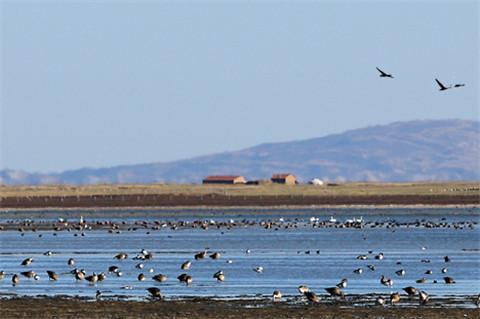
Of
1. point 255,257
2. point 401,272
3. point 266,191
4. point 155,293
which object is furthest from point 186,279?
point 266,191

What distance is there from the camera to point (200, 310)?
25891 mm

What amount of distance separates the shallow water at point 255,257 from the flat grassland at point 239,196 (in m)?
29.3

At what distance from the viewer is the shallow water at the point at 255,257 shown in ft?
105

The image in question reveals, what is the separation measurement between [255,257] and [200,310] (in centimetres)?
1750

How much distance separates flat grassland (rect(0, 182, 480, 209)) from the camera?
329 ft

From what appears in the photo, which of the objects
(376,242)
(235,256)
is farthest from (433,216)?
(235,256)

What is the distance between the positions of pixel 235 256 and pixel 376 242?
1012 centimetres

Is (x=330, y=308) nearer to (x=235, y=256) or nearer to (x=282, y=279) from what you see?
(x=282, y=279)

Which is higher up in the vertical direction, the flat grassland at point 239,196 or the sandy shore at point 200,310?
the flat grassland at point 239,196

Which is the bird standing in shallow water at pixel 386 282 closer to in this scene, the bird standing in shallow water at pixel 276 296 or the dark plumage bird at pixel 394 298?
the dark plumage bird at pixel 394 298

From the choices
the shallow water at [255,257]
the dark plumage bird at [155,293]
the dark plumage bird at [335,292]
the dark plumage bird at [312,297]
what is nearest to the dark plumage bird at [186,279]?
the shallow water at [255,257]

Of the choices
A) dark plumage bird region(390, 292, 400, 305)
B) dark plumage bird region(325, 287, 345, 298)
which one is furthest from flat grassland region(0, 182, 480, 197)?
dark plumage bird region(390, 292, 400, 305)

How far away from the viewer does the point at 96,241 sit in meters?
54.4

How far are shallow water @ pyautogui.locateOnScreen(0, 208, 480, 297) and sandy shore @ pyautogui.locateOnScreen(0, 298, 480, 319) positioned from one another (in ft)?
8.06
